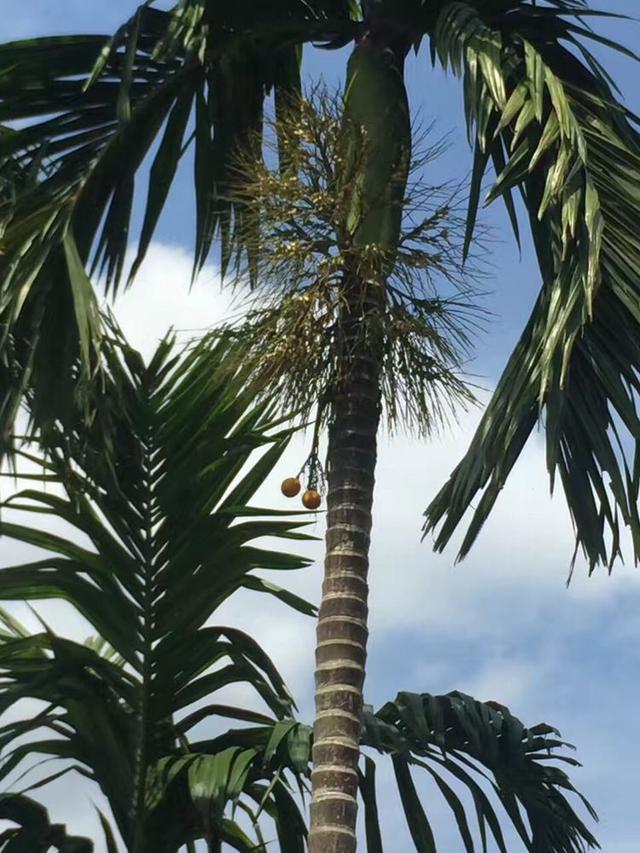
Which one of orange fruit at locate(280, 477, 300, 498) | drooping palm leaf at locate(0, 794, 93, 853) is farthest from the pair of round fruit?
drooping palm leaf at locate(0, 794, 93, 853)

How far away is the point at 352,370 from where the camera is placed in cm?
711

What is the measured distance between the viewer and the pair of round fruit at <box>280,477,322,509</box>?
7.32 metres

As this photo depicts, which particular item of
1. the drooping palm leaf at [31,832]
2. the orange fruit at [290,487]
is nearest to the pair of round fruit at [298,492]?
the orange fruit at [290,487]

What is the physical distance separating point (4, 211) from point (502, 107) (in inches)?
87.5

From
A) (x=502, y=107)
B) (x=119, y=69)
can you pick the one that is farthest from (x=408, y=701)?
(x=119, y=69)

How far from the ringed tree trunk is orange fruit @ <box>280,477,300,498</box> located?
24 centimetres

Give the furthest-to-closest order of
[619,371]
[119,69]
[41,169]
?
[119,69] → [41,169] → [619,371]

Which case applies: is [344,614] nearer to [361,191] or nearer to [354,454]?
[354,454]

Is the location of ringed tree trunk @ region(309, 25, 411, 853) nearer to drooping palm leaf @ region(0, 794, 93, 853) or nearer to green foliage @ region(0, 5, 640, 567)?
green foliage @ region(0, 5, 640, 567)

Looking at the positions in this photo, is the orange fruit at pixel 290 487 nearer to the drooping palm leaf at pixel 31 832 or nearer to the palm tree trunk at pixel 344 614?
the palm tree trunk at pixel 344 614

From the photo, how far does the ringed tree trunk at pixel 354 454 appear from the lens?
6410 millimetres

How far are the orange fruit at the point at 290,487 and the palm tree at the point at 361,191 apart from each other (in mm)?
329

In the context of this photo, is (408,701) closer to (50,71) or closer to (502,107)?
(502,107)

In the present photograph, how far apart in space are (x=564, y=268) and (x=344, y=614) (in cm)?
170
